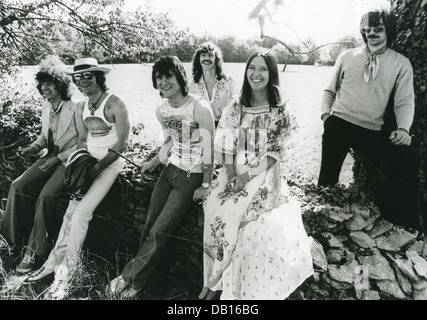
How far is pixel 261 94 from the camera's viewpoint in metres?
2.85

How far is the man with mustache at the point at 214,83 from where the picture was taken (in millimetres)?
4188

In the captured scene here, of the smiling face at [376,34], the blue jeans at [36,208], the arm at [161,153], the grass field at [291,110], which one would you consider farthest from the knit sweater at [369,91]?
the blue jeans at [36,208]

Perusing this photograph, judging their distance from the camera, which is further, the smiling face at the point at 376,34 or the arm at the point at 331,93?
the arm at the point at 331,93

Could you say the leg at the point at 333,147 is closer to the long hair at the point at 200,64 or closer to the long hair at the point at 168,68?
the long hair at the point at 168,68

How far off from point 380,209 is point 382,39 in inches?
52.8

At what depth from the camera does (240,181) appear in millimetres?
2752

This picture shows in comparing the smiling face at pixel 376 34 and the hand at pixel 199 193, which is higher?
the smiling face at pixel 376 34

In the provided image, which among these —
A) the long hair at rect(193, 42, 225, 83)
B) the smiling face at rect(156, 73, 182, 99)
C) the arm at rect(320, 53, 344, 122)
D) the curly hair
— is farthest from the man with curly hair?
the arm at rect(320, 53, 344, 122)

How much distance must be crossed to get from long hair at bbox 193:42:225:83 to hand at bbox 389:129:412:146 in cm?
199

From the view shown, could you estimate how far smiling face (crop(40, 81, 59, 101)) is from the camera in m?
3.67

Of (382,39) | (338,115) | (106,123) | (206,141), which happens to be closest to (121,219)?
(106,123)

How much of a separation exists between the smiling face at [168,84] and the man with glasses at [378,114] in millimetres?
1301

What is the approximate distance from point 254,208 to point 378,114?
51.0 inches

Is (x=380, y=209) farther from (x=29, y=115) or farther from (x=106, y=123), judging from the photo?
(x=29, y=115)
